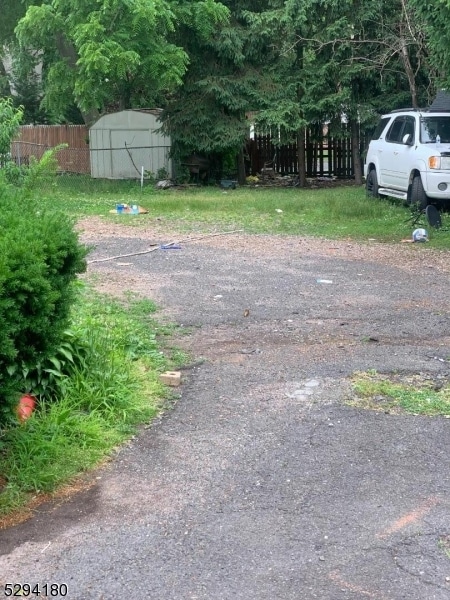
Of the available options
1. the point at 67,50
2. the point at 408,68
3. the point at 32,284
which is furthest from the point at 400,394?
the point at 67,50

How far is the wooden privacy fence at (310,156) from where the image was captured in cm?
2645

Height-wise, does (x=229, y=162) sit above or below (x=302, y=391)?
above

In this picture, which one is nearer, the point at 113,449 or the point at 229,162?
the point at 113,449

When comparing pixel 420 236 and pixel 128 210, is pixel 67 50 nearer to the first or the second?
pixel 128 210

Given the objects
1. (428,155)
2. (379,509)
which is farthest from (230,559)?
(428,155)

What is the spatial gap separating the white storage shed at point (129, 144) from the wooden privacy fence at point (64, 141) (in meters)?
1.32

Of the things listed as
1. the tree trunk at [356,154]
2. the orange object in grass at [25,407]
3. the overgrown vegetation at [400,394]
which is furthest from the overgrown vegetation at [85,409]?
the tree trunk at [356,154]

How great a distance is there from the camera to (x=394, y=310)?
888cm

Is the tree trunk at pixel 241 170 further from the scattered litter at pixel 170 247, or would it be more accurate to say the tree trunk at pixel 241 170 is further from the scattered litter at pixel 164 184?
the scattered litter at pixel 170 247

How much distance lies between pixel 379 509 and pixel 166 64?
62.4 ft

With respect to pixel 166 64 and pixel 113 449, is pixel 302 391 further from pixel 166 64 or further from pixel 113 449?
pixel 166 64

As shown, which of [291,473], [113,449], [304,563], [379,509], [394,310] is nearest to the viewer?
[304,563]

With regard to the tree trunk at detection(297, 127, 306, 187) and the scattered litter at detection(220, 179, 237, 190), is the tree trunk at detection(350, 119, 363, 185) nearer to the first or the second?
the tree trunk at detection(297, 127, 306, 187)

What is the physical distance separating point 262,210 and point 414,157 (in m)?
3.59
